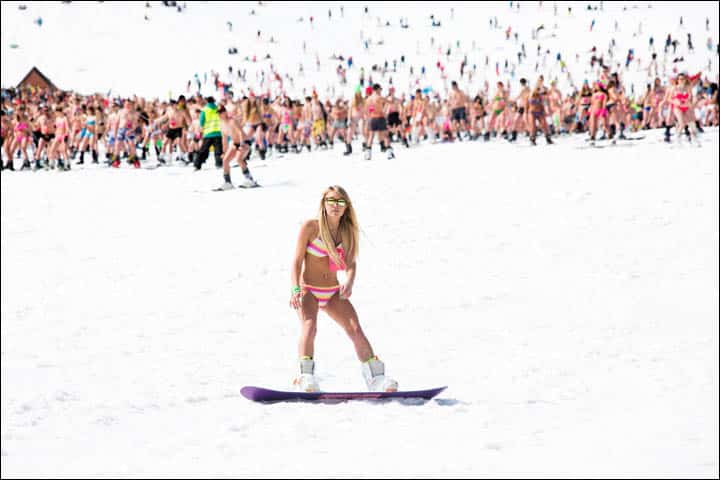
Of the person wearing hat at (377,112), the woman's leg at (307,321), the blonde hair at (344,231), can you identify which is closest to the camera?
the blonde hair at (344,231)

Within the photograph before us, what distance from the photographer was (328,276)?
5016mm

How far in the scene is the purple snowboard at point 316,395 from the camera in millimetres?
5244

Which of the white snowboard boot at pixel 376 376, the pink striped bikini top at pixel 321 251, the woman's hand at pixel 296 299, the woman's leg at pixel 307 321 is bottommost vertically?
the white snowboard boot at pixel 376 376

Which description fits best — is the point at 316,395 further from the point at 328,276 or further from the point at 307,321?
the point at 328,276

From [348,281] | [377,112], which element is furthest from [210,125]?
[348,281]

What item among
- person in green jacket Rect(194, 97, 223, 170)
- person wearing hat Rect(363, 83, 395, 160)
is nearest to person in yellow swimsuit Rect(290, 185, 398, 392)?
person in green jacket Rect(194, 97, 223, 170)

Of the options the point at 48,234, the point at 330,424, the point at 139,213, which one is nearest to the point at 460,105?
the point at 139,213

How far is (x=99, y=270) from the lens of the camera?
31.4ft

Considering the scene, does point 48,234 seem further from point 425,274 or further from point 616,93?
point 616,93

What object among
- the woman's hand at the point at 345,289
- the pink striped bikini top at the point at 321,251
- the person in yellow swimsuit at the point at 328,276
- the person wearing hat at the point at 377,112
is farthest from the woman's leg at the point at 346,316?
the person wearing hat at the point at 377,112

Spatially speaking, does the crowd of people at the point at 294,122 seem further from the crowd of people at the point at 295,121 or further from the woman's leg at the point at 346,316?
the woman's leg at the point at 346,316

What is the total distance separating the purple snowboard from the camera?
5.24 m

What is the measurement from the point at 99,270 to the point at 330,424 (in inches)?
210

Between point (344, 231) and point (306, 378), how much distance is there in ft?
3.07
